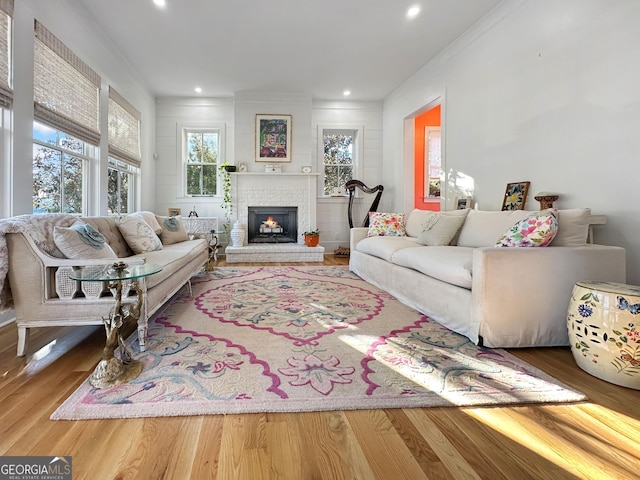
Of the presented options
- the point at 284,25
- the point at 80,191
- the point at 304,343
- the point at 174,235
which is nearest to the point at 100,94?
the point at 80,191

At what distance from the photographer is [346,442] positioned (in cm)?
120

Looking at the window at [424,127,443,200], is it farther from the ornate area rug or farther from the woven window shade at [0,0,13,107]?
the woven window shade at [0,0,13,107]

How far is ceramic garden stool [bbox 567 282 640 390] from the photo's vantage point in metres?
1.59

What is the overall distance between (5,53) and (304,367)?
3.18 m

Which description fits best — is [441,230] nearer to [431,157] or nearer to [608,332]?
[608,332]

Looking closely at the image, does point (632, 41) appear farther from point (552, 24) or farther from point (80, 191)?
point (80, 191)

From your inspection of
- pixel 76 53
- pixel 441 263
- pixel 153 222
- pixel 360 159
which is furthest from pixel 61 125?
pixel 360 159

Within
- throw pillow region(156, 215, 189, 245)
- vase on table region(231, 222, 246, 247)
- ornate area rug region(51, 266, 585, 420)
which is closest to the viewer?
ornate area rug region(51, 266, 585, 420)

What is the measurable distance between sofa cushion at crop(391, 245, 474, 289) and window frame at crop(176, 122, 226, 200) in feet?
15.2

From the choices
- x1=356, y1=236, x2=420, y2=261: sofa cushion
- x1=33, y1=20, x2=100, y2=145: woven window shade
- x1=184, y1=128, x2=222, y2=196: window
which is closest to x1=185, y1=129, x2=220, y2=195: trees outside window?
x1=184, y1=128, x2=222, y2=196: window

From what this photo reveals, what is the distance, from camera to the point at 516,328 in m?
2.05

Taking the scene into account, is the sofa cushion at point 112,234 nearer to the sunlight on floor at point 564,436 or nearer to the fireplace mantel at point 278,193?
the sunlight on floor at point 564,436

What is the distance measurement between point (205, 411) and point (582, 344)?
6.09ft

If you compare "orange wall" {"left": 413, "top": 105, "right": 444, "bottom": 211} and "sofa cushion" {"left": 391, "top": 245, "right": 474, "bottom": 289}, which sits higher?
"orange wall" {"left": 413, "top": 105, "right": 444, "bottom": 211}
